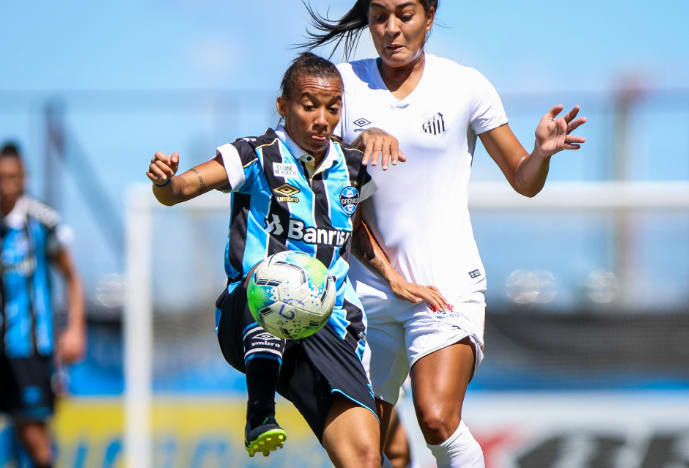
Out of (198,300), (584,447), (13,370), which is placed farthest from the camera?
(198,300)

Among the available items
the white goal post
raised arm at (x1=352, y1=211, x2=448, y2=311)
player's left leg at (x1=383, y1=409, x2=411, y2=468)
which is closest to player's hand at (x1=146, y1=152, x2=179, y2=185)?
raised arm at (x1=352, y1=211, x2=448, y2=311)

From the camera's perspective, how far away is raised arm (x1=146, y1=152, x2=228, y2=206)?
3672 millimetres

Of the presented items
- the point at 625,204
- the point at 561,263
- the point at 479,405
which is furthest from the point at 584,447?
the point at 625,204

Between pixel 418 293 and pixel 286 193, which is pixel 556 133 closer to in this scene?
pixel 418 293

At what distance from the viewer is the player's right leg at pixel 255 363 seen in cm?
369

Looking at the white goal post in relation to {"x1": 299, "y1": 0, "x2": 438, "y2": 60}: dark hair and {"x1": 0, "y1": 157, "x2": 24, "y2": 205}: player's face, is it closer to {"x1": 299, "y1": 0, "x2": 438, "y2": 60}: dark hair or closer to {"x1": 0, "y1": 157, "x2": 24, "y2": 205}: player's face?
{"x1": 0, "y1": 157, "x2": 24, "y2": 205}: player's face

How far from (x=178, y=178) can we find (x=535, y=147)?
4.90 feet

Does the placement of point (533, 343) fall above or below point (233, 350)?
below

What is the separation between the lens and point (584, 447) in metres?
8.98

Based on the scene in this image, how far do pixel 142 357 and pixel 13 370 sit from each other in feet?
4.84

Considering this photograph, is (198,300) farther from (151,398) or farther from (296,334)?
(296,334)

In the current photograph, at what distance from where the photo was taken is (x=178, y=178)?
12.2 feet

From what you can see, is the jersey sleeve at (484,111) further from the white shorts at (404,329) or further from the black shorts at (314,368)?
the black shorts at (314,368)

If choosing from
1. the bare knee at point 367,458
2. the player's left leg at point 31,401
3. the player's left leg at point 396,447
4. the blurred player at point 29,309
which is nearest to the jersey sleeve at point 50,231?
the blurred player at point 29,309
